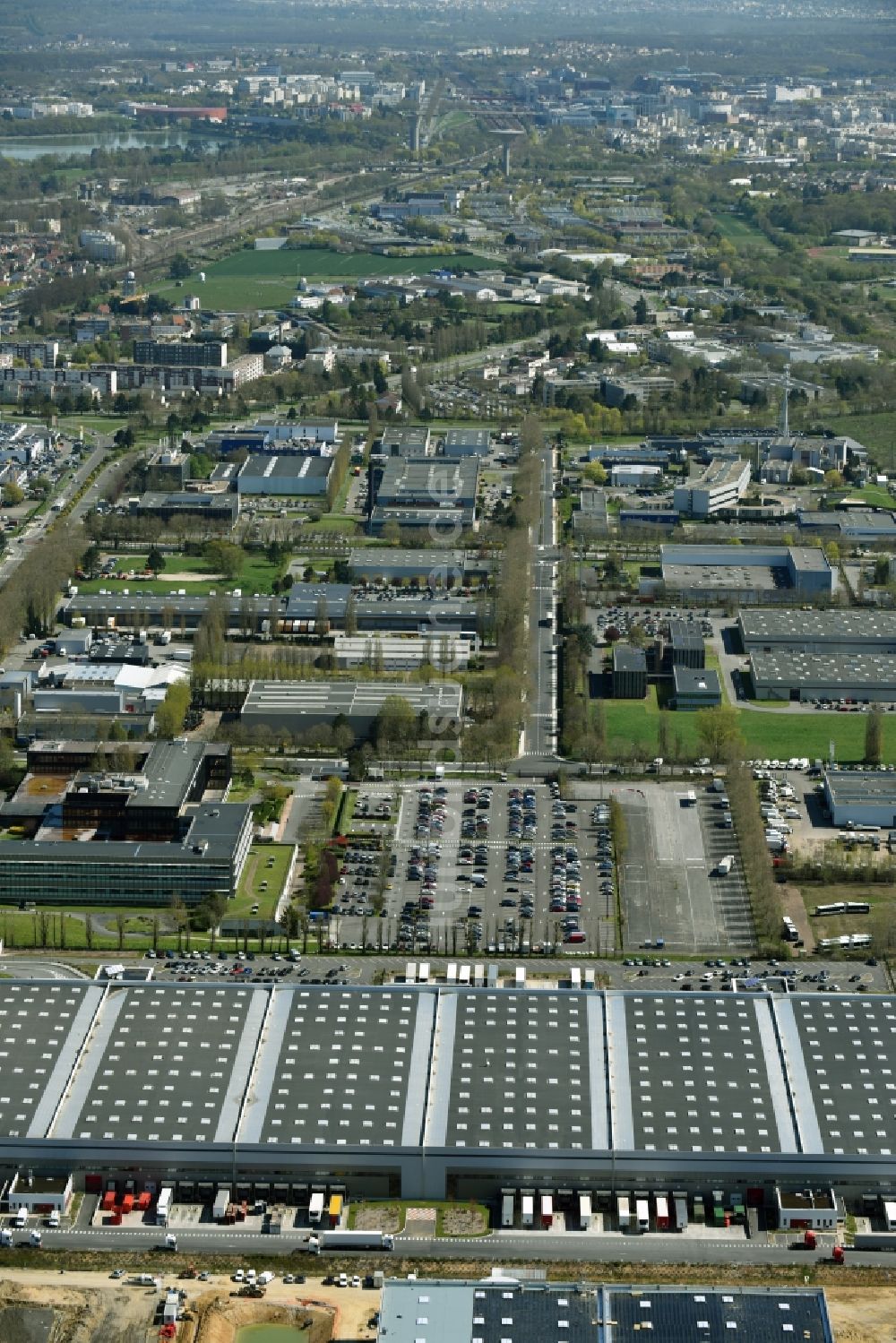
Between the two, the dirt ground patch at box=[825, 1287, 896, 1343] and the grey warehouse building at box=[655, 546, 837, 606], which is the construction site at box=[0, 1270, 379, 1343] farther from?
the grey warehouse building at box=[655, 546, 837, 606]

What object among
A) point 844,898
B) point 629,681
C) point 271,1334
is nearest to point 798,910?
point 844,898

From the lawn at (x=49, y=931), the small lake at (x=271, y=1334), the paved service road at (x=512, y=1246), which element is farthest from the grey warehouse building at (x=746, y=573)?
the small lake at (x=271, y=1334)

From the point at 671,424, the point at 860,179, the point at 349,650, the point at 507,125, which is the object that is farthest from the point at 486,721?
the point at 507,125

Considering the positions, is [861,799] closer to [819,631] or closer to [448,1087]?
[819,631]

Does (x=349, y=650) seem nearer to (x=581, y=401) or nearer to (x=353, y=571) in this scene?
(x=353, y=571)

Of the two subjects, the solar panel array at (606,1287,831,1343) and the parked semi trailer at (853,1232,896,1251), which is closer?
the solar panel array at (606,1287,831,1343)

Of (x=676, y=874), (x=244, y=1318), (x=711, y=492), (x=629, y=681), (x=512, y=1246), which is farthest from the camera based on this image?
(x=711, y=492)

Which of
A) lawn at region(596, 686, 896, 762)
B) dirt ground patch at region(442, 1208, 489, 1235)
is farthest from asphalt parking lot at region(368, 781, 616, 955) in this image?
dirt ground patch at region(442, 1208, 489, 1235)
